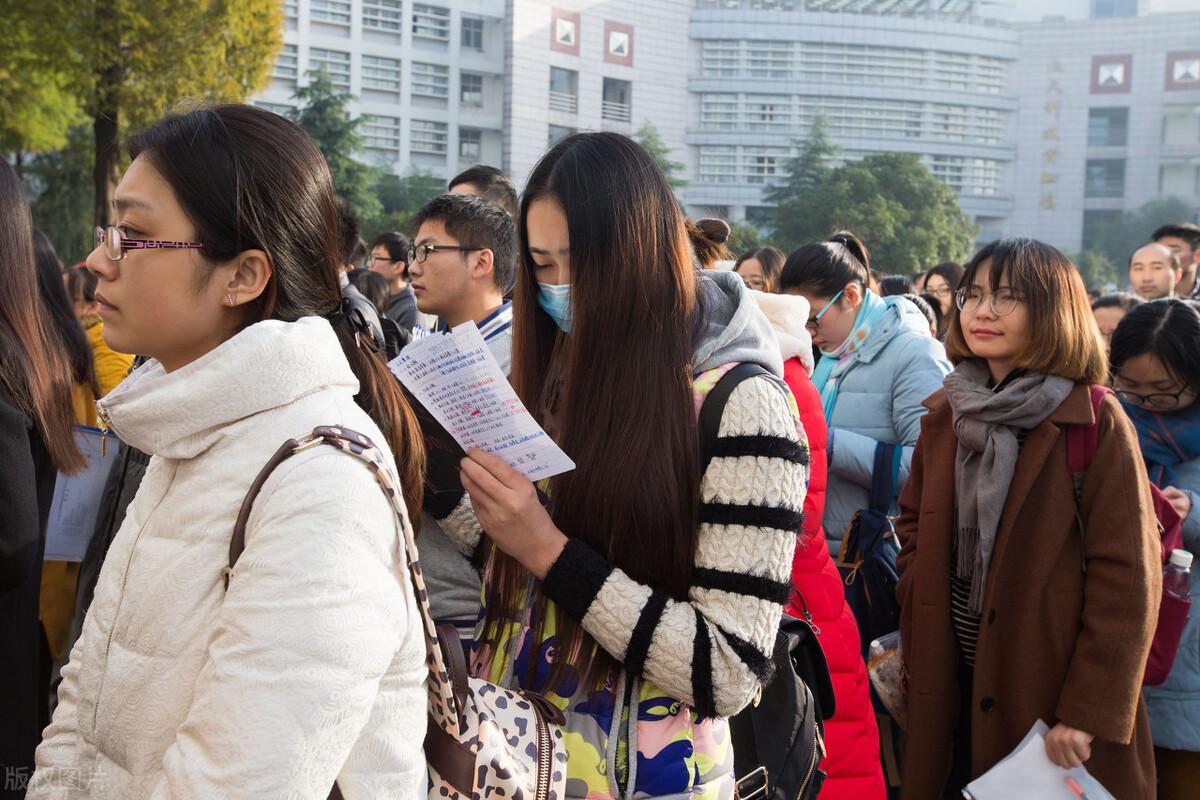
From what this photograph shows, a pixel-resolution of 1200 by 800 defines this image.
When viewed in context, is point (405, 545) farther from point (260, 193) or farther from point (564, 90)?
point (564, 90)

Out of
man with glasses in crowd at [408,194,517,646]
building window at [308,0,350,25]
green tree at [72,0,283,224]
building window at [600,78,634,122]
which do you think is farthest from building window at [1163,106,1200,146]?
man with glasses in crowd at [408,194,517,646]

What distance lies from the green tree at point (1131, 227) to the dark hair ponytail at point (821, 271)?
59.0 m

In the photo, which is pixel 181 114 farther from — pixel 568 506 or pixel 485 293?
pixel 485 293

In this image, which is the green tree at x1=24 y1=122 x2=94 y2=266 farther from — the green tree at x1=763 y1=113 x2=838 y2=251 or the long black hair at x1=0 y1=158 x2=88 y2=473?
the green tree at x1=763 y1=113 x2=838 y2=251

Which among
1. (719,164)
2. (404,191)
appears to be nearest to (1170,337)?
(404,191)

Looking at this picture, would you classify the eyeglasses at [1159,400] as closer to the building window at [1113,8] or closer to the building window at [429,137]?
the building window at [429,137]

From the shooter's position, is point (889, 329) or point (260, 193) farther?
point (889, 329)

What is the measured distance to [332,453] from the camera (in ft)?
3.77

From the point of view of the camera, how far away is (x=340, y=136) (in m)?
36.6

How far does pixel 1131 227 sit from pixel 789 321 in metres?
65.5

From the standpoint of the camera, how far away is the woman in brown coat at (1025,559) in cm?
236

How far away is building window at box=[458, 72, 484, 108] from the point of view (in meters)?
52.6

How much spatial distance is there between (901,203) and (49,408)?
4393 cm

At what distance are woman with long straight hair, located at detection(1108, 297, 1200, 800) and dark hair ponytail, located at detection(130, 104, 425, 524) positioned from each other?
7.43 feet
